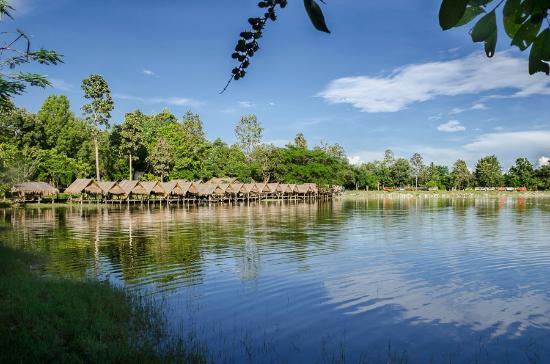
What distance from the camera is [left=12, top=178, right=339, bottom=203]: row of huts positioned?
57175 millimetres

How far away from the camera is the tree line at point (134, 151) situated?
6128 cm

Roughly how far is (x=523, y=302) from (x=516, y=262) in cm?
601

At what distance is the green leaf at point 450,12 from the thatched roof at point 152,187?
6107 cm

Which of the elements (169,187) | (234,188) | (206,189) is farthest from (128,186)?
(234,188)

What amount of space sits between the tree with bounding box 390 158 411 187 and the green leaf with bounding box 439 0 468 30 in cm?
12089

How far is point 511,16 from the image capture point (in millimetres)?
1402

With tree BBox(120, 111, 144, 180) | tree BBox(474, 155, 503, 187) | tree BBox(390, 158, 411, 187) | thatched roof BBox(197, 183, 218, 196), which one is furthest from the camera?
tree BBox(390, 158, 411, 187)

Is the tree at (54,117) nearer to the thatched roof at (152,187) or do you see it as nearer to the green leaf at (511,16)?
the thatched roof at (152,187)

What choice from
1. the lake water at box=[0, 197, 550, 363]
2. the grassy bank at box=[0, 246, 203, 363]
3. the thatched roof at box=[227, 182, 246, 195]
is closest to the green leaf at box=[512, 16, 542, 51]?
the grassy bank at box=[0, 246, 203, 363]

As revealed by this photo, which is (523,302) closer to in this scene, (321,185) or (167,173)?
(167,173)

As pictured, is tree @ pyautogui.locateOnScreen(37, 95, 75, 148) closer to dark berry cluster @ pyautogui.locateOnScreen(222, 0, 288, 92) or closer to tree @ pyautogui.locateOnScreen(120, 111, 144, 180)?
tree @ pyautogui.locateOnScreen(120, 111, 144, 180)

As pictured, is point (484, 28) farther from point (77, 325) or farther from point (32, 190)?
point (32, 190)

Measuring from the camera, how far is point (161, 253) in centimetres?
1847

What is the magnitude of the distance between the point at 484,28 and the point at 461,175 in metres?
124
